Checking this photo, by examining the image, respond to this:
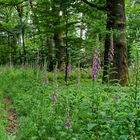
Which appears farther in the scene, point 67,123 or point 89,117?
point 89,117

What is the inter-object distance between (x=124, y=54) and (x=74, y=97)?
5840 millimetres

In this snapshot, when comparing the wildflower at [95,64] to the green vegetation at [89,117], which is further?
the wildflower at [95,64]

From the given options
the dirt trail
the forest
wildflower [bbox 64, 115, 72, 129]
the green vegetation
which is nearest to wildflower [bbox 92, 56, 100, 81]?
the forest

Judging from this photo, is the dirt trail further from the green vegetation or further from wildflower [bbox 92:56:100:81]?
wildflower [bbox 92:56:100:81]

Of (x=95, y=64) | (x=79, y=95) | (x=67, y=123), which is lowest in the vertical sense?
(x=67, y=123)

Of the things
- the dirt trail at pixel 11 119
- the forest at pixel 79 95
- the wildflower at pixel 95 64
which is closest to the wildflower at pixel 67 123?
the forest at pixel 79 95

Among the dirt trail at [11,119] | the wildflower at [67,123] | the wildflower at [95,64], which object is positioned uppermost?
the wildflower at [95,64]

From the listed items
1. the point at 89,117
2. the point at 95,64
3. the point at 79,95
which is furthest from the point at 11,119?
the point at 95,64

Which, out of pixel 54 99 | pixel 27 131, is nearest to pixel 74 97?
pixel 54 99

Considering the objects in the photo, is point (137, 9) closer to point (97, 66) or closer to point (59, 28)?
point (59, 28)

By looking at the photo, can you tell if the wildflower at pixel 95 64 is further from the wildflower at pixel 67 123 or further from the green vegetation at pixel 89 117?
the wildflower at pixel 67 123

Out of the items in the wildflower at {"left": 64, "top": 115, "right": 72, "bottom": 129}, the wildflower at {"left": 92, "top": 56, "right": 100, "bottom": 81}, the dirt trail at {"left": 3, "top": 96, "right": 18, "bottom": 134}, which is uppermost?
the wildflower at {"left": 92, "top": 56, "right": 100, "bottom": 81}

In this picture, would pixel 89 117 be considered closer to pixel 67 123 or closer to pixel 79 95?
pixel 67 123

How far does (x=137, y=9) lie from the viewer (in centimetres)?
1529
